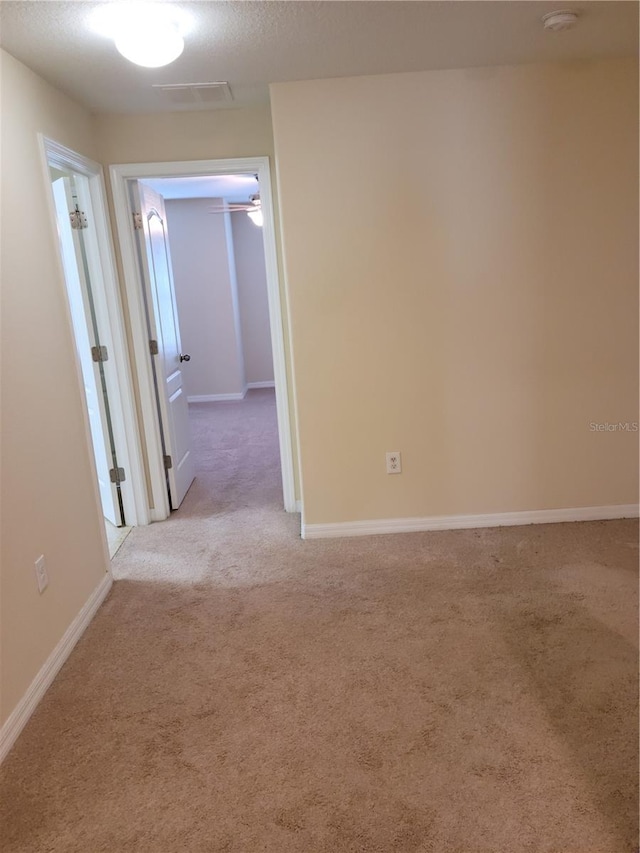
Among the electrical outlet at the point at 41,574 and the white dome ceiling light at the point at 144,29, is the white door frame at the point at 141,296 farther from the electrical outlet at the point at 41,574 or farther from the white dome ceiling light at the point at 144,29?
the electrical outlet at the point at 41,574

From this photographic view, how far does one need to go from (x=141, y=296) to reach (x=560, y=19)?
2.41m

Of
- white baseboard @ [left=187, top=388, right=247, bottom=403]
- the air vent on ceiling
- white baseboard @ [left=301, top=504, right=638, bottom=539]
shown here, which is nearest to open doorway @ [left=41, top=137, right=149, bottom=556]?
the air vent on ceiling

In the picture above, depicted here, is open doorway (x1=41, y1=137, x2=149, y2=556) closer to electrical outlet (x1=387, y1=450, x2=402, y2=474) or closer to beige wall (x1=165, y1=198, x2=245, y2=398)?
electrical outlet (x1=387, y1=450, x2=402, y2=474)

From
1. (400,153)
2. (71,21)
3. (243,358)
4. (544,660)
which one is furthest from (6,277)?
(243,358)

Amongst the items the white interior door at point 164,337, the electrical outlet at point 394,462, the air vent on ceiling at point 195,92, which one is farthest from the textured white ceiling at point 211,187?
the electrical outlet at point 394,462

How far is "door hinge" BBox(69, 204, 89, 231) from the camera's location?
10.8 ft

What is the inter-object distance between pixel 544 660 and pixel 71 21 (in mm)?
2758

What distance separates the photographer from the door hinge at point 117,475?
3.66m

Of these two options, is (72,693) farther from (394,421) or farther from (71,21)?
(71,21)

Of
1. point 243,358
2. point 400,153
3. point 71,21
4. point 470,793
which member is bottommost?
point 470,793

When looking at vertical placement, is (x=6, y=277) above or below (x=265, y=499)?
above

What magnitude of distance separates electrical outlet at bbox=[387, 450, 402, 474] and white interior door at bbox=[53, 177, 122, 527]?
153 cm

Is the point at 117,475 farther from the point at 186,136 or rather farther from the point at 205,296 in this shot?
the point at 205,296

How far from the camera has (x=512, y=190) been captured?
3029mm
